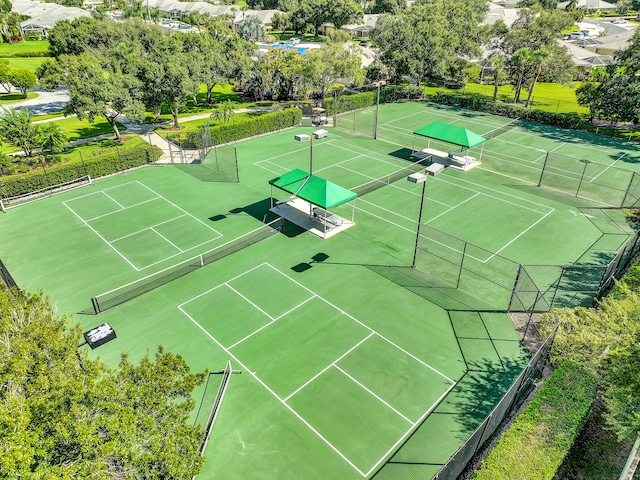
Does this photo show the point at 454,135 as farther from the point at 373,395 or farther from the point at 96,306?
the point at 96,306

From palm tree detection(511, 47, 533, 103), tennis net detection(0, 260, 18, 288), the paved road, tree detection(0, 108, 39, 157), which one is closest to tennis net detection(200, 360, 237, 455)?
tennis net detection(0, 260, 18, 288)

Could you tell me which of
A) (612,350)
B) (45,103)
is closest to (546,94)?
(612,350)

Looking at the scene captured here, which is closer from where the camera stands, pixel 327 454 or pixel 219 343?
pixel 327 454

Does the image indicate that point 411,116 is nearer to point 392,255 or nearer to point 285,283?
point 392,255

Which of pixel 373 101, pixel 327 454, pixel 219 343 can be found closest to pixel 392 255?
pixel 219 343

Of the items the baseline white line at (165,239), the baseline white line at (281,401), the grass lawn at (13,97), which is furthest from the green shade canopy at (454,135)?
the grass lawn at (13,97)
